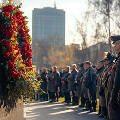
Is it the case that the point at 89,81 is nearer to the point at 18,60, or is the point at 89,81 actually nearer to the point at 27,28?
the point at 27,28

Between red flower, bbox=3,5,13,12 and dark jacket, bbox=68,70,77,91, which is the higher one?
red flower, bbox=3,5,13,12

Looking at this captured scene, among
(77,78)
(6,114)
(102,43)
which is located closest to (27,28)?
(6,114)

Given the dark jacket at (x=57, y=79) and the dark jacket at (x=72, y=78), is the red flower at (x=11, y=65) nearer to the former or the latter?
the dark jacket at (x=72, y=78)

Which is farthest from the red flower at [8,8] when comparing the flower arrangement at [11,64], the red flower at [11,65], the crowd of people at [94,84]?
the crowd of people at [94,84]

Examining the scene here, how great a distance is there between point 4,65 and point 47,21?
152 m

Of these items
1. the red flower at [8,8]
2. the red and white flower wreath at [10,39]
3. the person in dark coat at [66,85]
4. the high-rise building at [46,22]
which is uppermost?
the high-rise building at [46,22]

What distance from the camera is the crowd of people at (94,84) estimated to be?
Answer: 14.1 feet

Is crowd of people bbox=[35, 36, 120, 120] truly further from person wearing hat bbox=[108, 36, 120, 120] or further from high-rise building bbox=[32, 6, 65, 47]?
high-rise building bbox=[32, 6, 65, 47]

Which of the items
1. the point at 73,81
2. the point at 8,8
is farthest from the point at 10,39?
the point at 73,81

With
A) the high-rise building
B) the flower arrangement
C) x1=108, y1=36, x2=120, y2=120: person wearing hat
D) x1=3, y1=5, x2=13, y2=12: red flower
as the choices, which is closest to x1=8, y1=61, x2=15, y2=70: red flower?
the flower arrangement

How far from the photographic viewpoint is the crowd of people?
170 inches

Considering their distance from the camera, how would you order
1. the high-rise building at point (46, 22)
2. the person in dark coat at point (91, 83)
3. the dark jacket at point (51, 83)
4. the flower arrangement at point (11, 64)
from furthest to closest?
1. the high-rise building at point (46, 22)
2. the dark jacket at point (51, 83)
3. the person in dark coat at point (91, 83)
4. the flower arrangement at point (11, 64)

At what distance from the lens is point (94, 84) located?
1198 centimetres

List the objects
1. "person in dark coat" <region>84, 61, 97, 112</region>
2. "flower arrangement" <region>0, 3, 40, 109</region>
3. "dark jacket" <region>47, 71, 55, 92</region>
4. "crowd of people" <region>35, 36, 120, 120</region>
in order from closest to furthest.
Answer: "crowd of people" <region>35, 36, 120, 120</region>, "flower arrangement" <region>0, 3, 40, 109</region>, "person in dark coat" <region>84, 61, 97, 112</region>, "dark jacket" <region>47, 71, 55, 92</region>
